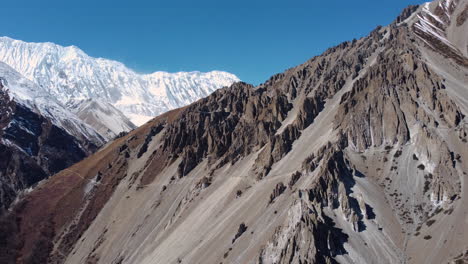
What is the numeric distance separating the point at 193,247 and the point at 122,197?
55332 millimetres

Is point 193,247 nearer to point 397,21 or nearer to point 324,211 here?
point 324,211

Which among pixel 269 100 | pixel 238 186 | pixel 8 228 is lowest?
pixel 8 228

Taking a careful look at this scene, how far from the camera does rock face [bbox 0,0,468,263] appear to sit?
76062mm

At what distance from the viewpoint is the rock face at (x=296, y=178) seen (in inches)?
2995

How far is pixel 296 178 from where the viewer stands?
92.9 metres

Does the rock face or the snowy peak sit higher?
the snowy peak

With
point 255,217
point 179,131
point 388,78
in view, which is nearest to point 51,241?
point 179,131

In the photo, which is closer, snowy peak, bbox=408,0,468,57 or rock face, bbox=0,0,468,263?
rock face, bbox=0,0,468,263

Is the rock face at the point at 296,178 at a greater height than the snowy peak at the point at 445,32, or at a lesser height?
lesser

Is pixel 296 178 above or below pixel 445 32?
A: below

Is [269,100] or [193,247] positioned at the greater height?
[269,100]

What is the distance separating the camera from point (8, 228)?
142625mm

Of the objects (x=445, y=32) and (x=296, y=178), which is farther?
(x=445, y=32)

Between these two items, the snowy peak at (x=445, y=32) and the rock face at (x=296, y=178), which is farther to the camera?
the snowy peak at (x=445, y=32)
